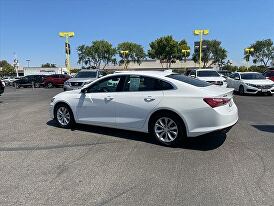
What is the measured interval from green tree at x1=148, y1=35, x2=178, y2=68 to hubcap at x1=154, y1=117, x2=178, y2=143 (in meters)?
68.7

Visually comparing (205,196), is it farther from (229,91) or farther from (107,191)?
(229,91)

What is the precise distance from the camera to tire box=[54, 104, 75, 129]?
27.6 feet

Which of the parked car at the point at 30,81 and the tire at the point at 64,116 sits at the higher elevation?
the tire at the point at 64,116

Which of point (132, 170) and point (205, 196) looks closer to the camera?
point (205, 196)

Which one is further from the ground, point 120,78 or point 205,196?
point 120,78

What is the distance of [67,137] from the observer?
757cm

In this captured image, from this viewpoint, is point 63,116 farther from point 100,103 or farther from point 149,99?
point 149,99

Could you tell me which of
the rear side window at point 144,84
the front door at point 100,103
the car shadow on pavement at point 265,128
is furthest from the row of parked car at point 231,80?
the rear side window at point 144,84

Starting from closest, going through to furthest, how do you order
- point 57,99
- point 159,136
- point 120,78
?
point 159,136
point 120,78
point 57,99

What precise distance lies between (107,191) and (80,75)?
16745mm

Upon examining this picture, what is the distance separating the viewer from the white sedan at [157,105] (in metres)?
6.33

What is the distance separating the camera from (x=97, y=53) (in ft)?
285

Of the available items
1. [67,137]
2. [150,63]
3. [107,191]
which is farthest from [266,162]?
[150,63]

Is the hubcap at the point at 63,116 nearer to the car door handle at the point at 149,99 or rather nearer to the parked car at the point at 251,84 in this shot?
the car door handle at the point at 149,99
